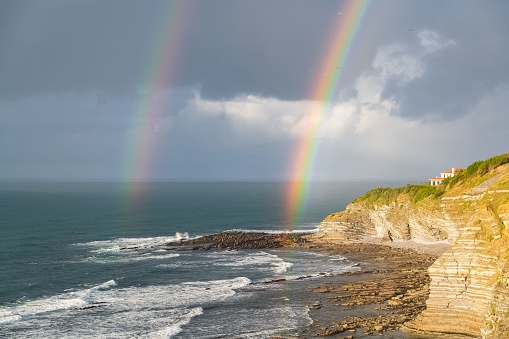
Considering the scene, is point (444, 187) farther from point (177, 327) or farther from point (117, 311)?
point (117, 311)

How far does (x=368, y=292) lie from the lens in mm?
48531

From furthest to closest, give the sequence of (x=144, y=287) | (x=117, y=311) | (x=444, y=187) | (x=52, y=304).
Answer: (x=444, y=187) → (x=144, y=287) → (x=52, y=304) → (x=117, y=311)

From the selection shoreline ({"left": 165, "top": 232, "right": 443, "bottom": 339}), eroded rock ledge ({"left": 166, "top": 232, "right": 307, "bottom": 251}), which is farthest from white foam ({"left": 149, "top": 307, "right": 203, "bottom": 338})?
eroded rock ledge ({"left": 166, "top": 232, "right": 307, "bottom": 251})

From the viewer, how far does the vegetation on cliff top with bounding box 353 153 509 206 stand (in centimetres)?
4794

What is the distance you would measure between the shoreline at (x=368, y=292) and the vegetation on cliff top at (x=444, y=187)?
844 cm

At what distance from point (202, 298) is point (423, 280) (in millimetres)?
24893

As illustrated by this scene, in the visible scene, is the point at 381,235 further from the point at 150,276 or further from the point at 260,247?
the point at 150,276

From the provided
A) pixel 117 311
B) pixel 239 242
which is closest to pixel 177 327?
pixel 117 311

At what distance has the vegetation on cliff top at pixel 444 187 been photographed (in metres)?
47.9

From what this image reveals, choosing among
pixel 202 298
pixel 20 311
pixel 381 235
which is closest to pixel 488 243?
pixel 202 298

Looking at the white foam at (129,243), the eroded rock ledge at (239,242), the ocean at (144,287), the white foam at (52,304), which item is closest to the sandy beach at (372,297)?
the ocean at (144,287)

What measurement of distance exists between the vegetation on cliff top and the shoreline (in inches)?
332

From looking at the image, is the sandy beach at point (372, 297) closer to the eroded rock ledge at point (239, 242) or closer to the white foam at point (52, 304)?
the eroded rock ledge at point (239, 242)

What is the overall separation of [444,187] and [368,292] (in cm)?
2694
